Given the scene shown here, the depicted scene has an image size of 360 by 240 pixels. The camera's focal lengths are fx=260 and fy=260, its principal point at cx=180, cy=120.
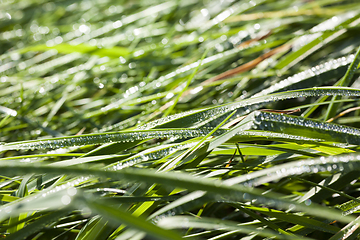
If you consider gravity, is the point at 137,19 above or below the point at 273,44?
above

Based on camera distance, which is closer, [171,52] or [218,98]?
[218,98]

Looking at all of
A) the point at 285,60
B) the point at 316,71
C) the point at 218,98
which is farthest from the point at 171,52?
the point at 316,71

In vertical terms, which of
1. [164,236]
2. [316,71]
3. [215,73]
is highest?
[215,73]

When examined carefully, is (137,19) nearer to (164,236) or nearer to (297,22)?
(297,22)

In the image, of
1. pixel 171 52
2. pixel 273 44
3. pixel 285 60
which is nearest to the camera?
pixel 285 60

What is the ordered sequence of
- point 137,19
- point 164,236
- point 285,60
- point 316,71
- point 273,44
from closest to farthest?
1. point 164,236
2. point 316,71
3. point 285,60
4. point 273,44
5. point 137,19

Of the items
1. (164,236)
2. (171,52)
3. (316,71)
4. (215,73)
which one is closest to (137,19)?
(171,52)
